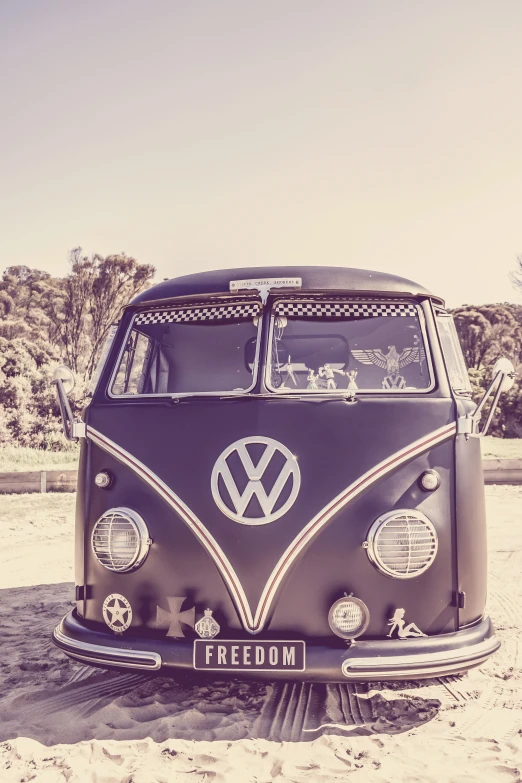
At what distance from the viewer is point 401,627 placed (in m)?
3.26

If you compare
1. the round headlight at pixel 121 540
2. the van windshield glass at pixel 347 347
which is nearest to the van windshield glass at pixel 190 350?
the van windshield glass at pixel 347 347

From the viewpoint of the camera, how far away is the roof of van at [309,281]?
3.79 m

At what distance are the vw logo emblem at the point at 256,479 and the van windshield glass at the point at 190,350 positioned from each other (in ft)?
1.58

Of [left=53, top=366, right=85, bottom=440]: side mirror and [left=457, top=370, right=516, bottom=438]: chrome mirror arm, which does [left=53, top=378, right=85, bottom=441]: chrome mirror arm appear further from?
[left=457, top=370, right=516, bottom=438]: chrome mirror arm

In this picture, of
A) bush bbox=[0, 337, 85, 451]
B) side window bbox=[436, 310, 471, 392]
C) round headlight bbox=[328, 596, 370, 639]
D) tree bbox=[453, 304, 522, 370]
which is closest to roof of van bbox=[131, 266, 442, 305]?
side window bbox=[436, 310, 471, 392]

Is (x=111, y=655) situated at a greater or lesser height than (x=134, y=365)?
lesser

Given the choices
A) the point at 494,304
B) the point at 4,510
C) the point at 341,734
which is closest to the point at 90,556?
the point at 341,734

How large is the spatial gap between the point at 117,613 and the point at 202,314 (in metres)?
1.67

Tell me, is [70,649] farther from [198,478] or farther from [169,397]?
[169,397]

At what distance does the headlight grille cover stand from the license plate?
0.53 metres

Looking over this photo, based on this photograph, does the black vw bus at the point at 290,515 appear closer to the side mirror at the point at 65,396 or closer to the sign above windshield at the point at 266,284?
the sign above windshield at the point at 266,284

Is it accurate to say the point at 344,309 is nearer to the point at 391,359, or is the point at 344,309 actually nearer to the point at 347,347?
the point at 347,347

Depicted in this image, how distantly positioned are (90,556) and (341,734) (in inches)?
58.8

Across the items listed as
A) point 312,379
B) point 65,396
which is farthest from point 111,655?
point 312,379
